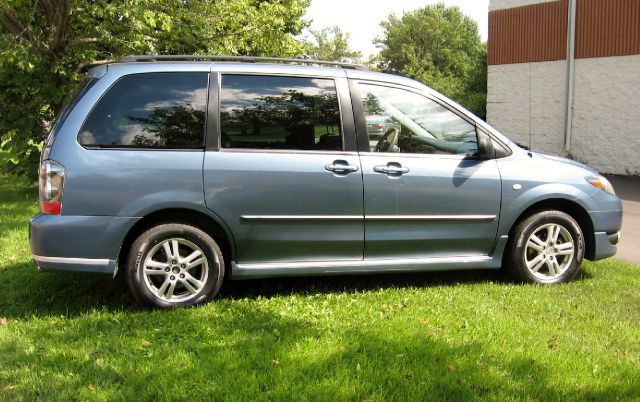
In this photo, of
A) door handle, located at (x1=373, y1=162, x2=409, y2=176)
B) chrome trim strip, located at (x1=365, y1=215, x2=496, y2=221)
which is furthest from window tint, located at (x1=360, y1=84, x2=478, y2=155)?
chrome trim strip, located at (x1=365, y1=215, x2=496, y2=221)

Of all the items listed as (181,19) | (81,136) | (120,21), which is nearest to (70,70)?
(120,21)

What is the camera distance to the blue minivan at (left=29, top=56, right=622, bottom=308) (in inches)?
170

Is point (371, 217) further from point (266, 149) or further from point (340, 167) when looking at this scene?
point (266, 149)

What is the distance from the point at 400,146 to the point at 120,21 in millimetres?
6481

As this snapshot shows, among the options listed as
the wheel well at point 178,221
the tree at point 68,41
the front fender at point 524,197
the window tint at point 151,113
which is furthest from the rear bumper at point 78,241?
the tree at point 68,41

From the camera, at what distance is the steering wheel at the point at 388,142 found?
15.9 ft

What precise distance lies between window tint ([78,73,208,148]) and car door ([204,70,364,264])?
0.18 meters

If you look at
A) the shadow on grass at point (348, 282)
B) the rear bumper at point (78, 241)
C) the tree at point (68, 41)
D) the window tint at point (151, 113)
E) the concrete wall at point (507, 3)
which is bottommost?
the shadow on grass at point (348, 282)

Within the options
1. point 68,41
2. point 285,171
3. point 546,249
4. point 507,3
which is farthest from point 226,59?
point 507,3

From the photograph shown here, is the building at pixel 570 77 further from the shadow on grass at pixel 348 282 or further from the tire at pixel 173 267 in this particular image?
the tire at pixel 173 267

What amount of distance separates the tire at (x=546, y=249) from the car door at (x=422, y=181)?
0.27 metres

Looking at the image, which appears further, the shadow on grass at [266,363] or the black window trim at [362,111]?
the black window trim at [362,111]

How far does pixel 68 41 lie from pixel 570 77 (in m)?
12.2

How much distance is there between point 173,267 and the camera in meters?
4.48
